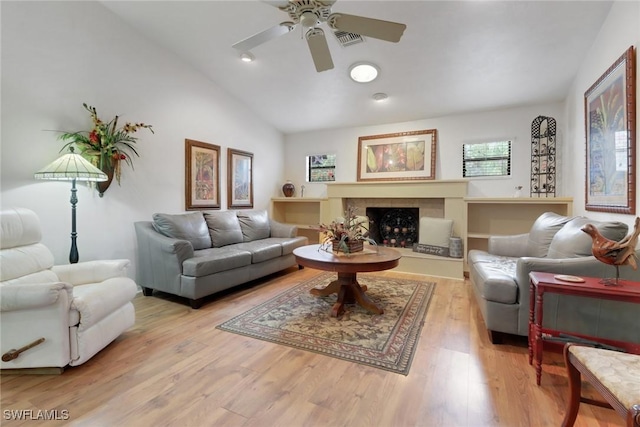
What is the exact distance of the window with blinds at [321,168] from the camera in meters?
5.52

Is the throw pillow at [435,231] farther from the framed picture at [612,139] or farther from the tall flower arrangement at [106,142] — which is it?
the tall flower arrangement at [106,142]

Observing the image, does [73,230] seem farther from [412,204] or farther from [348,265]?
[412,204]

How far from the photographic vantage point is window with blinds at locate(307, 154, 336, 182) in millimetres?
5523

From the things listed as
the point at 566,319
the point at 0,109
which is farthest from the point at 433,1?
the point at 0,109

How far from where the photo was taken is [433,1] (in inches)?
101

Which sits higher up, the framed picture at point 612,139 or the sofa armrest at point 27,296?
the framed picture at point 612,139

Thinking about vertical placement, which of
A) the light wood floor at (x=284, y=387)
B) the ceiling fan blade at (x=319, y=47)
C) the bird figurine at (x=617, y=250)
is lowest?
the light wood floor at (x=284, y=387)

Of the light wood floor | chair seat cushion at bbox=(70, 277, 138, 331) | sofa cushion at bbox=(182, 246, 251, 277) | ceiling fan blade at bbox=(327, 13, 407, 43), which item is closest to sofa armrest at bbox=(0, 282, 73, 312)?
chair seat cushion at bbox=(70, 277, 138, 331)

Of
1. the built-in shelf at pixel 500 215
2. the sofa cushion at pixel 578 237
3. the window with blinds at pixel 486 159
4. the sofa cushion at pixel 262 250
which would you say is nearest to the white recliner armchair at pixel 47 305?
the sofa cushion at pixel 262 250

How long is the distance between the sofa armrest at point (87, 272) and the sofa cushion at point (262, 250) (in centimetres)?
143

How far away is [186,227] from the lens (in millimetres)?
3457

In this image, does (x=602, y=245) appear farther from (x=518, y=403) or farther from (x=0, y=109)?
(x=0, y=109)

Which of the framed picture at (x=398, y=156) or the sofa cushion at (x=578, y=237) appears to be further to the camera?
the framed picture at (x=398, y=156)

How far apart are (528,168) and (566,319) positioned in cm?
288
